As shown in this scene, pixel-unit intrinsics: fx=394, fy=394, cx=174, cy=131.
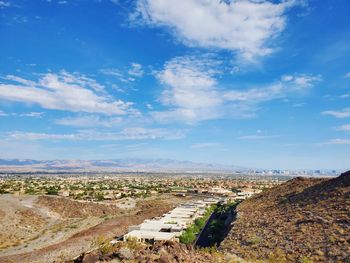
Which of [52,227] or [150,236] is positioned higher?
[150,236]

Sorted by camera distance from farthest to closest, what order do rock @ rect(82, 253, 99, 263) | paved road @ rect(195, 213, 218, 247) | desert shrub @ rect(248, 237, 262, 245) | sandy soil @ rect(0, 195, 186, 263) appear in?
paved road @ rect(195, 213, 218, 247)
sandy soil @ rect(0, 195, 186, 263)
desert shrub @ rect(248, 237, 262, 245)
rock @ rect(82, 253, 99, 263)

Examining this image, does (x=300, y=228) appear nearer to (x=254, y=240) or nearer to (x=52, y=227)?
Answer: (x=254, y=240)

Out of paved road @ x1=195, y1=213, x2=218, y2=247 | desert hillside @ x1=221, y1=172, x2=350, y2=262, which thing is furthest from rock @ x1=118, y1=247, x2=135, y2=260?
paved road @ x1=195, y1=213, x2=218, y2=247

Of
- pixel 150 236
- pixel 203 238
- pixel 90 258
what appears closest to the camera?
pixel 90 258

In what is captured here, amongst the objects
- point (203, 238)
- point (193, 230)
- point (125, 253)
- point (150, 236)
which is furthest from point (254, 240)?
point (193, 230)

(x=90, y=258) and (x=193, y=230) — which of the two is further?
(x=193, y=230)

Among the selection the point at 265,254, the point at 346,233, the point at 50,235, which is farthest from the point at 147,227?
the point at 346,233

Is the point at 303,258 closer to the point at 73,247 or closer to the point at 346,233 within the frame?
the point at 346,233

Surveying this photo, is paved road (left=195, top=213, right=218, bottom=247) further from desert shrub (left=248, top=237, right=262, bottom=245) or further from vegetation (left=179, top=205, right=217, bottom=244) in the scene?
desert shrub (left=248, top=237, right=262, bottom=245)
